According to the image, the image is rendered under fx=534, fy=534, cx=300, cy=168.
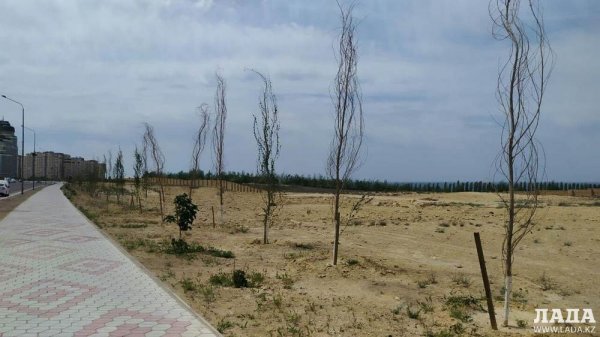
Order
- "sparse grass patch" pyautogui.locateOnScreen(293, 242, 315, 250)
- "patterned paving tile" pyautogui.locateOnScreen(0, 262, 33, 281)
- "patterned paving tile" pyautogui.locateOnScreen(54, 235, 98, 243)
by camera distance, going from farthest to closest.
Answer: "patterned paving tile" pyautogui.locateOnScreen(54, 235, 98, 243) < "sparse grass patch" pyautogui.locateOnScreen(293, 242, 315, 250) < "patterned paving tile" pyautogui.locateOnScreen(0, 262, 33, 281)

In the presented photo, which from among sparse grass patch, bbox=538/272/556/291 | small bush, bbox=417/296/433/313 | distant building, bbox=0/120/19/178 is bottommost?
sparse grass patch, bbox=538/272/556/291

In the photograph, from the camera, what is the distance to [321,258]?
9977 mm

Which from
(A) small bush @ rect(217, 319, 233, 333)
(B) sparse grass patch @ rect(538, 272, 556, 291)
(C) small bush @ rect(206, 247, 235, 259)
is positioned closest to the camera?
(A) small bush @ rect(217, 319, 233, 333)

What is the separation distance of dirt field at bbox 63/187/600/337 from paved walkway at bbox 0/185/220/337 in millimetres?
429

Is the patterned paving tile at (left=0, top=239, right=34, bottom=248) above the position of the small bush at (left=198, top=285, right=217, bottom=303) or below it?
above

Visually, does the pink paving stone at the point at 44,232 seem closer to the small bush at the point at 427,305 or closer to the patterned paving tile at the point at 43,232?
the patterned paving tile at the point at 43,232

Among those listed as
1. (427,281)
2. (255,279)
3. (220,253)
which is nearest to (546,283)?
(427,281)

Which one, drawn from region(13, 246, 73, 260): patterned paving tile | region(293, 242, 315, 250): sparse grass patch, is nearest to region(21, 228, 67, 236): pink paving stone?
region(13, 246, 73, 260): patterned paving tile

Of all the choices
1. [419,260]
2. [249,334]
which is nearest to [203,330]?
[249,334]

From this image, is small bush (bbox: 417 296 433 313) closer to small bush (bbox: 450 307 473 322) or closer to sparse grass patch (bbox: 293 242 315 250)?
small bush (bbox: 450 307 473 322)

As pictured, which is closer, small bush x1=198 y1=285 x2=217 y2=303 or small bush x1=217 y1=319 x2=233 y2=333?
small bush x1=217 y1=319 x2=233 y2=333

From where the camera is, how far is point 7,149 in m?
82.5

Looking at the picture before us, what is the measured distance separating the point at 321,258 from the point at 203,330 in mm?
4763

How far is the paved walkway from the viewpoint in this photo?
5449mm
